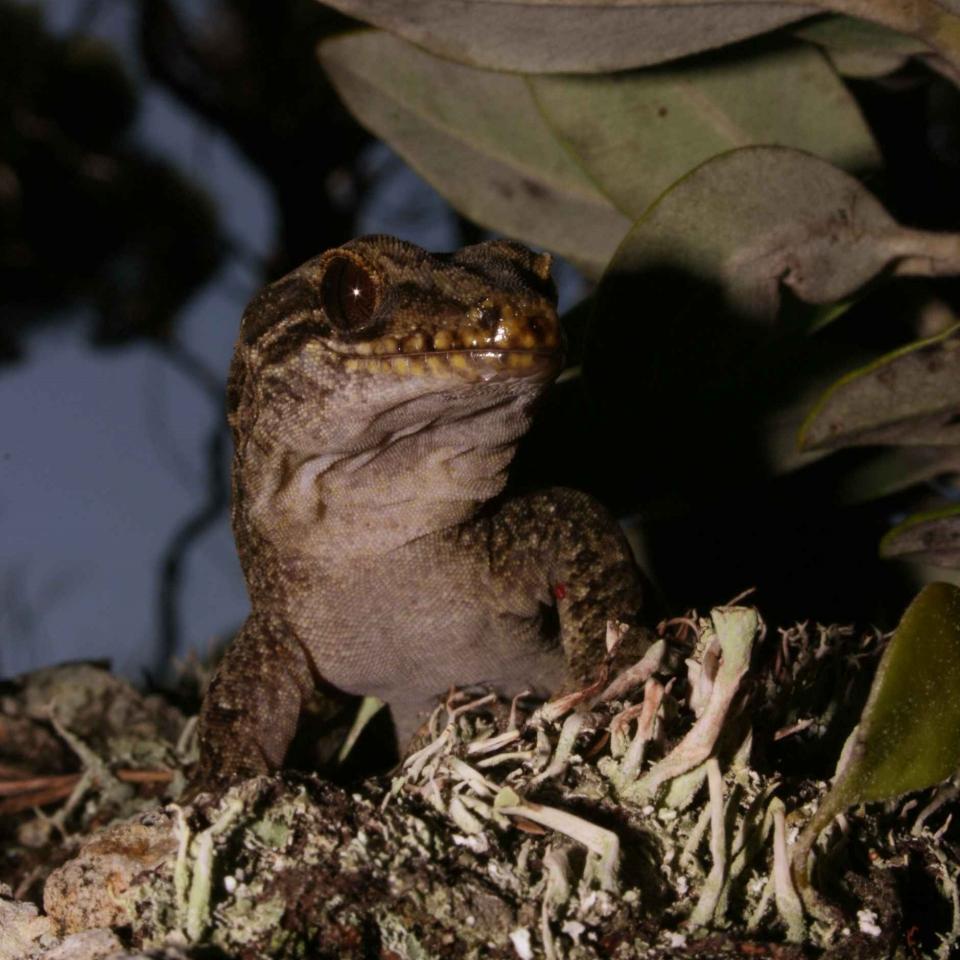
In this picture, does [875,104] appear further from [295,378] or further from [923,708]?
[923,708]

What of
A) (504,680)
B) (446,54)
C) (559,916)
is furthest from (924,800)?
(446,54)

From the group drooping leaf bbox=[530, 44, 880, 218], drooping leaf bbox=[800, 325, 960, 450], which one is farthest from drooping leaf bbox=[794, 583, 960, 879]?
drooping leaf bbox=[530, 44, 880, 218]

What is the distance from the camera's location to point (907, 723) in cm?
134

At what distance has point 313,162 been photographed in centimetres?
758

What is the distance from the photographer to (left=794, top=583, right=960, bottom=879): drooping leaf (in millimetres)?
1316

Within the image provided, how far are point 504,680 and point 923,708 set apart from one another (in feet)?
4.39

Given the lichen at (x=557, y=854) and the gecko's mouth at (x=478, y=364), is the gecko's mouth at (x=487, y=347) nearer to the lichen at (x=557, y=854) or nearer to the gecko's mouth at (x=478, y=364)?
the gecko's mouth at (x=478, y=364)

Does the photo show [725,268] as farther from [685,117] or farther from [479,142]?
[479,142]

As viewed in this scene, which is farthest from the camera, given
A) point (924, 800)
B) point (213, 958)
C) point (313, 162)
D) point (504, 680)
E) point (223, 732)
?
point (313, 162)

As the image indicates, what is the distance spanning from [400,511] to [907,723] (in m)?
1.21

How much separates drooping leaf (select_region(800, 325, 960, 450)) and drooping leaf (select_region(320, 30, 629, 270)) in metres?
1.09

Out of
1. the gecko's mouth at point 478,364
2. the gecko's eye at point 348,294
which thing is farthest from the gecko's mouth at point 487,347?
the gecko's eye at point 348,294

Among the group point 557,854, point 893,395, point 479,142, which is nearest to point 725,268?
point 893,395

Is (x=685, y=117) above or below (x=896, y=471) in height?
above
